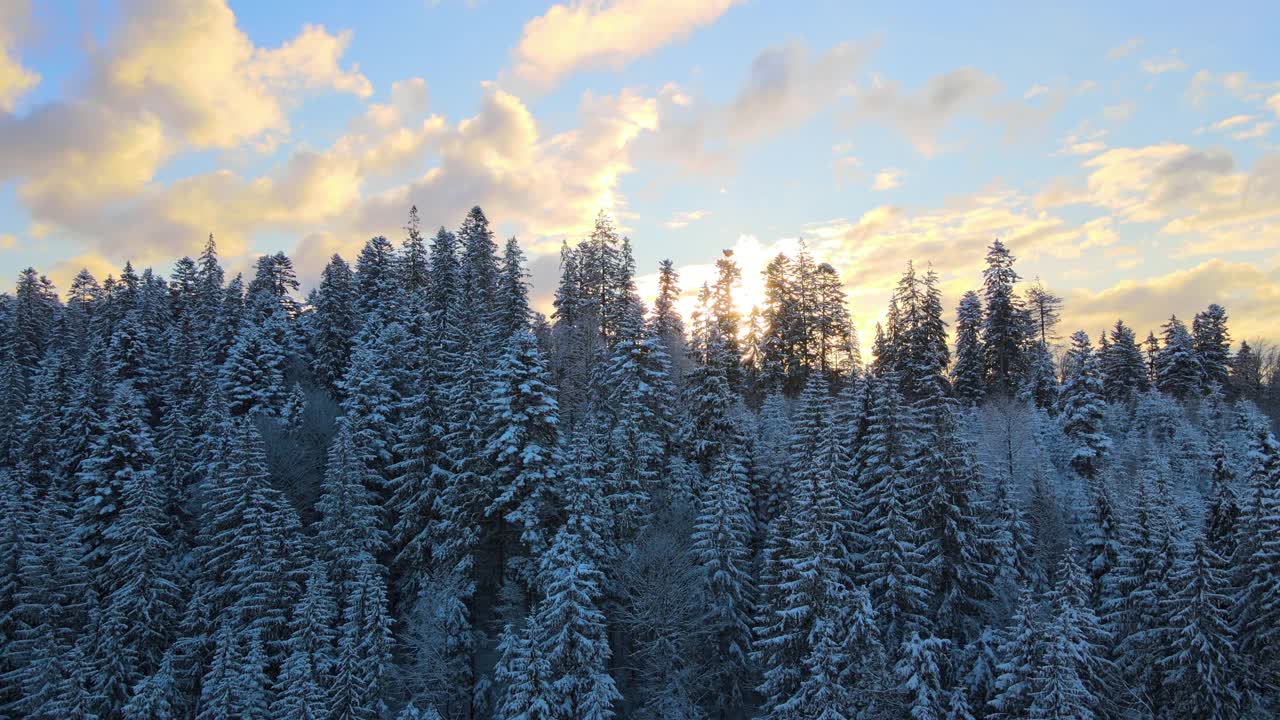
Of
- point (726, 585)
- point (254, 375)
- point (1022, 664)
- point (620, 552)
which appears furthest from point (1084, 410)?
point (254, 375)

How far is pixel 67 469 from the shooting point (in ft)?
163

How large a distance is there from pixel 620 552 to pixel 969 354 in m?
44.3

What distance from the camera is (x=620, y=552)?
3562 cm

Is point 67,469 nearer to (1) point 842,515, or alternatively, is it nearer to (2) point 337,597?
(2) point 337,597

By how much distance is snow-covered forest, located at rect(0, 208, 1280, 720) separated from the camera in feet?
93.1

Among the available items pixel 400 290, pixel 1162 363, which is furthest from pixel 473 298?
pixel 1162 363

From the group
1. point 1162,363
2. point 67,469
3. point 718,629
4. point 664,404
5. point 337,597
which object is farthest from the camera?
point 1162,363

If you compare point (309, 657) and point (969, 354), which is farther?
point (969, 354)

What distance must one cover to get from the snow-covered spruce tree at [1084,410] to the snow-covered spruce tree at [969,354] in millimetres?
9913

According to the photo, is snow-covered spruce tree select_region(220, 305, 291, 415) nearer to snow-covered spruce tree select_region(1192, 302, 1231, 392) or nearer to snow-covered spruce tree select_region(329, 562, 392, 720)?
snow-covered spruce tree select_region(329, 562, 392, 720)

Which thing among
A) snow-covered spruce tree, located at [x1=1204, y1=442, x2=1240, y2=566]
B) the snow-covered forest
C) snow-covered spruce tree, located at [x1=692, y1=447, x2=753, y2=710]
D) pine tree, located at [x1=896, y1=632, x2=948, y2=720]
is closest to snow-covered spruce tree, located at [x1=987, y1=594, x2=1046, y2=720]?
the snow-covered forest

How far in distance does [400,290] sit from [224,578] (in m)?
32.9

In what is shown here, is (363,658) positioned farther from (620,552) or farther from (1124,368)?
(1124,368)

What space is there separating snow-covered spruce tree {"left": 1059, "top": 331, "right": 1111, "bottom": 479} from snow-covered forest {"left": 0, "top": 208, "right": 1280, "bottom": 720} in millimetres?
254
